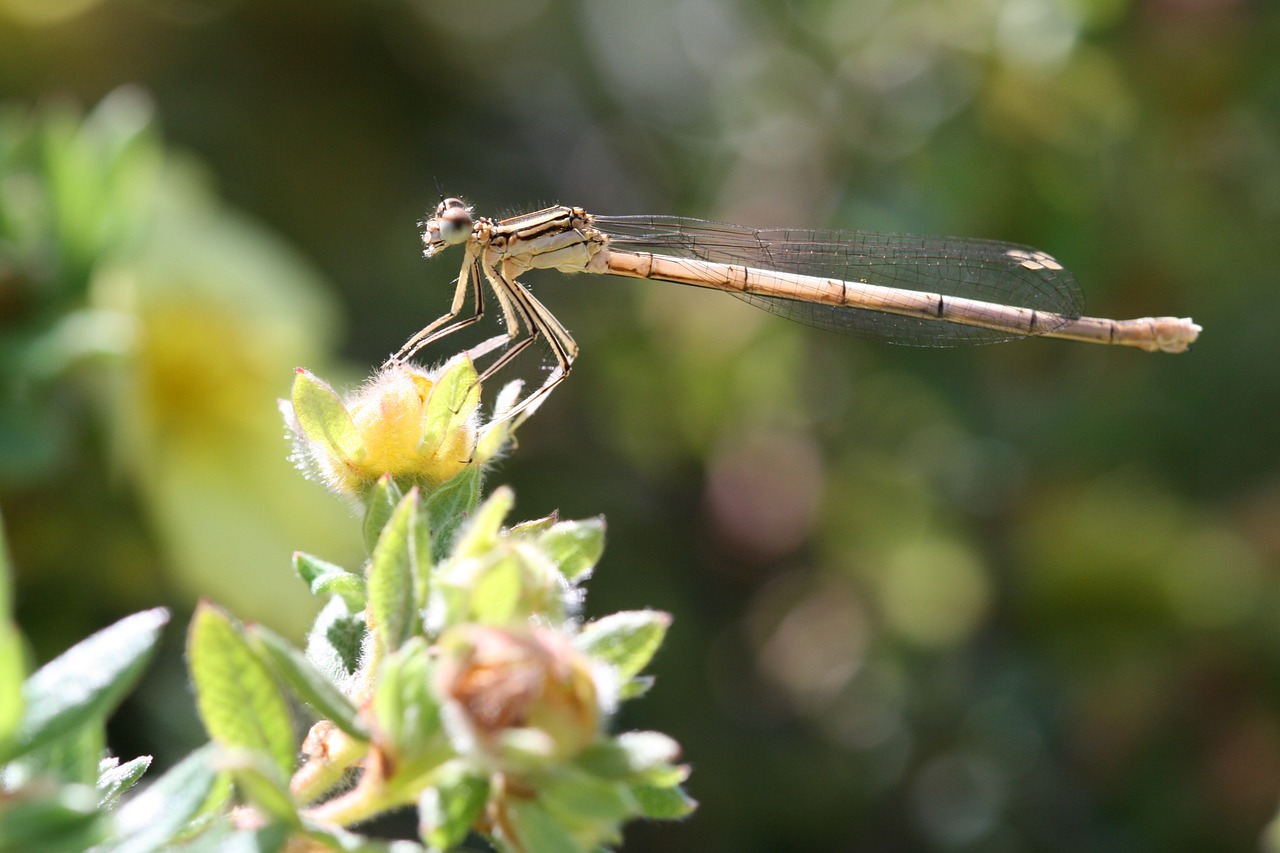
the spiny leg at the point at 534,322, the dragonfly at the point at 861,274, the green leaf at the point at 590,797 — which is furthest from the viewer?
the dragonfly at the point at 861,274

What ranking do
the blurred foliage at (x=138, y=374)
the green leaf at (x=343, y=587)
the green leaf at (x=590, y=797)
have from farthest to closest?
the blurred foliage at (x=138, y=374) < the green leaf at (x=343, y=587) < the green leaf at (x=590, y=797)

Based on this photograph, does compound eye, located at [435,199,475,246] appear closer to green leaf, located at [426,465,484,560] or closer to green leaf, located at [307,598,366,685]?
green leaf, located at [426,465,484,560]

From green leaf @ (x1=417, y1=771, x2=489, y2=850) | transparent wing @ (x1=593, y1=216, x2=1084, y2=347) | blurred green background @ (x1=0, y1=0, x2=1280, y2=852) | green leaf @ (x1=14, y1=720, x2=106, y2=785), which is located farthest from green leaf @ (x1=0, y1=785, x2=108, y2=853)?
transparent wing @ (x1=593, y1=216, x2=1084, y2=347)

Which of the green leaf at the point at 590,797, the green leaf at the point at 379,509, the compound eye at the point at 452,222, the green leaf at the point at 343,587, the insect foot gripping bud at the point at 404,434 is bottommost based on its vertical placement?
the green leaf at the point at 590,797

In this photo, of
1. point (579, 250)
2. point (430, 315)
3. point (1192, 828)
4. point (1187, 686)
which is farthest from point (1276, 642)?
point (430, 315)

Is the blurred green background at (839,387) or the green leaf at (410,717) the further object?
the blurred green background at (839,387)

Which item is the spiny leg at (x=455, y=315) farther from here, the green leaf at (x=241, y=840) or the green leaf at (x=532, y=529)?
the green leaf at (x=241, y=840)

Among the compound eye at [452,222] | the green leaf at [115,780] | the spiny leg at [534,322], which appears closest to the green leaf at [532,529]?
the green leaf at [115,780]

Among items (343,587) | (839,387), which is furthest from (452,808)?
(839,387)
